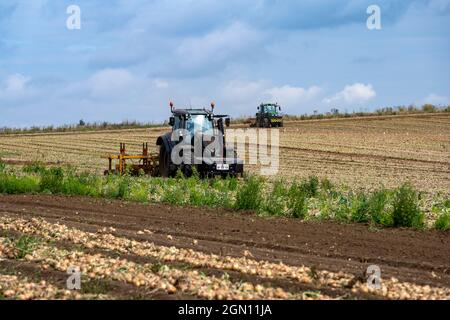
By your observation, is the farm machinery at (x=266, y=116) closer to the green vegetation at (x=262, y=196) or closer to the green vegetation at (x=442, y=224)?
the green vegetation at (x=262, y=196)

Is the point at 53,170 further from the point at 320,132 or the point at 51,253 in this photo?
the point at 320,132

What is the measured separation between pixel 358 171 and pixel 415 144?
43.1 feet

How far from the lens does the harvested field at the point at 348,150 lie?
2548 cm

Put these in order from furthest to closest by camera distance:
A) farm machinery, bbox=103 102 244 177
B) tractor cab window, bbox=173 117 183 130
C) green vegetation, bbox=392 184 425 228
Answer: tractor cab window, bbox=173 117 183 130, farm machinery, bbox=103 102 244 177, green vegetation, bbox=392 184 425 228

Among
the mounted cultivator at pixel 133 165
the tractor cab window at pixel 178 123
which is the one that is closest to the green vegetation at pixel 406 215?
the tractor cab window at pixel 178 123

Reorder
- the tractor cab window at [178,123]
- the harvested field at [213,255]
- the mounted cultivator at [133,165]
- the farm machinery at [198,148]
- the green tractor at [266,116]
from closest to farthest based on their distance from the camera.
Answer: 1. the harvested field at [213,255]
2. the farm machinery at [198,148]
3. the tractor cab window at [178,123]
4. the mounted cultivator at [133,165]
5. the green tractor at [266,116]

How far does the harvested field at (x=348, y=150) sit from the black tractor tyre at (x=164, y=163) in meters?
3.58

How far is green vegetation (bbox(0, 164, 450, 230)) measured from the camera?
44.9 feet

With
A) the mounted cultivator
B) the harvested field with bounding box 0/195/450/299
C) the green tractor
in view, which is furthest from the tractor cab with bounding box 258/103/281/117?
the harvested field with bounding box 0/195/450/299

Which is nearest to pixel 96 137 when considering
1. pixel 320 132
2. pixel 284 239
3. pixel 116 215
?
pixel 320 132

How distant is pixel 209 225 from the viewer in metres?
13.0

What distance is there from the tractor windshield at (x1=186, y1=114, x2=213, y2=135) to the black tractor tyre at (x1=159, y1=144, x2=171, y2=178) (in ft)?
3.28

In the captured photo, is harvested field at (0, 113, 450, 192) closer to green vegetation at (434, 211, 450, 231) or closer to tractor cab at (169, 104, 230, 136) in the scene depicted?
tractor cab at (169, 104, 230, 136)

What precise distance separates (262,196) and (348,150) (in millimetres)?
19579
